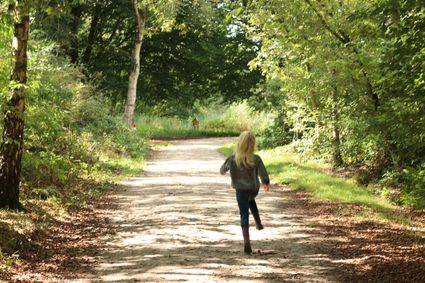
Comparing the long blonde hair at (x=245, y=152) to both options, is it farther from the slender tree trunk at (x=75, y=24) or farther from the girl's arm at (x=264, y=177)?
the slender tree trunk at (x=75, y=24)

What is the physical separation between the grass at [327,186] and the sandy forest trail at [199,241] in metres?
0.99

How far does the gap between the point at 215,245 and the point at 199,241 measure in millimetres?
356

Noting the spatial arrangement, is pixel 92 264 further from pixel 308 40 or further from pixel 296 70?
pixel 296 70

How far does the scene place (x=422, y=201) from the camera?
7.31 metres

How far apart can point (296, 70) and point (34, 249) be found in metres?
12.7

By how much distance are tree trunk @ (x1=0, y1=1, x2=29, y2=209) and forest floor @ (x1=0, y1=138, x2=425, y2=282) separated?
1.10 metres

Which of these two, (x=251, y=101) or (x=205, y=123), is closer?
(x=251, y=101)

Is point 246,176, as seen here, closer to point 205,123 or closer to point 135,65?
point 135,65

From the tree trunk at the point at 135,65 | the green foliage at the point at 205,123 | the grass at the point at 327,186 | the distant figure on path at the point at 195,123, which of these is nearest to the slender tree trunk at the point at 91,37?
the tree trunk at the point at 135,65

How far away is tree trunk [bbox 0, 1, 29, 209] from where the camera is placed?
920 cm

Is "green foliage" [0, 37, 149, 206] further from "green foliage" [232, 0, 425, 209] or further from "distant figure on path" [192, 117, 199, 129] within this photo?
"distant figure on path" [192, 117, 199, 129]

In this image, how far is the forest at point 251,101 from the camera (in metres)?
8.34

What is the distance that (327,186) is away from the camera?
1426 centimetres

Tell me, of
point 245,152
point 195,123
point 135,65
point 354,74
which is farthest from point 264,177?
point 195,123
